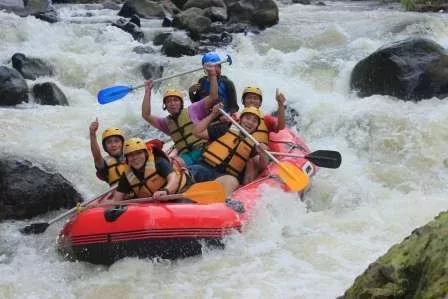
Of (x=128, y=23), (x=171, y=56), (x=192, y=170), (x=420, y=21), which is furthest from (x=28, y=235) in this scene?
(x=420, y=21)

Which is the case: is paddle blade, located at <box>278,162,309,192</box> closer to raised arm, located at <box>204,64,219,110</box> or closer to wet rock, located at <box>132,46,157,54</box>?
raised arm, located at <box>204,64,219,110</box>

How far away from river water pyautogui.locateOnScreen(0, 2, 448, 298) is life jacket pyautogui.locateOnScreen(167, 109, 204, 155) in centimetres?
102

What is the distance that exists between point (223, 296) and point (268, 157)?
6.21 ft

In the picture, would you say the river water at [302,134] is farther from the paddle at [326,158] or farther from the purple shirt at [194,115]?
the purple shirt at [194,115]

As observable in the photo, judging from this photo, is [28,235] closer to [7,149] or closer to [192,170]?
[192,170]

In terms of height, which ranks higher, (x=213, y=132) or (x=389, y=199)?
(x=213, y=132)

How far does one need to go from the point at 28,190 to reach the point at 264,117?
2.38m

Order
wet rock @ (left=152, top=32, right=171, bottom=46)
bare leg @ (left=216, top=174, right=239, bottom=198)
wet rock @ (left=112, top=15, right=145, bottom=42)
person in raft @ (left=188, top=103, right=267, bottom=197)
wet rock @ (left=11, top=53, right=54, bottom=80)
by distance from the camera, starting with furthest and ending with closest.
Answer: wet rock @ (left=112, top=15, right=145, bottom=42) → wet rock @ (left=152, top=32, right=171, bottom=46) → wet rock @ (left=11, top=53, right=54, bottom=80) → person in raft @ (left=188, top=103, right=267, bottom=197) → bare leg @ (left=216, top=174, right=239, bottom=198)

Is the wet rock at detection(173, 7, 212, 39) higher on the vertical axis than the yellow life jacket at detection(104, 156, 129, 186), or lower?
lower

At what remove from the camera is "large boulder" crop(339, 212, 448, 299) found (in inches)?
89.0

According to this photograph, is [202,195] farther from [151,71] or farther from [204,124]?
[151,71]

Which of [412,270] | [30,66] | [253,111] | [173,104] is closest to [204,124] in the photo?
[173,104]

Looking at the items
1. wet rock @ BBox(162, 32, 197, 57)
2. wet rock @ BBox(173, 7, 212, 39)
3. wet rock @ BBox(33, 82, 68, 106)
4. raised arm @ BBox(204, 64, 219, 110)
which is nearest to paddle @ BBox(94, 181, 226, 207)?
raised arm @ BBox(204, 64, 219, 110)

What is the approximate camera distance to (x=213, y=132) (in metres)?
5.80
